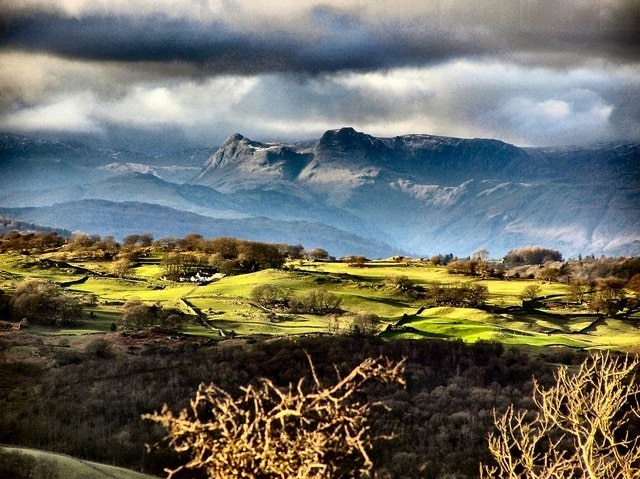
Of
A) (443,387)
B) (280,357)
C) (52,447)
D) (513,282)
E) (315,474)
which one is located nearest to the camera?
(315,474)

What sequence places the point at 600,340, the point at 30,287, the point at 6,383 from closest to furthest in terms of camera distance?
the point at 6,383
the point at 30,287
the point at 600,340

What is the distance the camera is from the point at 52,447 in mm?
23094

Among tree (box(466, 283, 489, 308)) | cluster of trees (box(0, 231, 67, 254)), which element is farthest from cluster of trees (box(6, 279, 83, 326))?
cluster of trees (box(0, 231, 67, 254))

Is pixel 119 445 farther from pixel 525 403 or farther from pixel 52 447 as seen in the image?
pixel 525 403

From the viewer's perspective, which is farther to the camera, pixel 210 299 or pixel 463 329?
pixel 210 299

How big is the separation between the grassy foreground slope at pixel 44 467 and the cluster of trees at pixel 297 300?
6820 cm

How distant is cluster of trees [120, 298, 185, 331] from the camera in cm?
6094

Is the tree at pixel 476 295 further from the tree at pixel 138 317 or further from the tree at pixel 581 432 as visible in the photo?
the tree at pixel 581 432

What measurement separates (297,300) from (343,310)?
6.47 m

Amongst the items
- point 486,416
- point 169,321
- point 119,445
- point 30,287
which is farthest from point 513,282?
point 119,445

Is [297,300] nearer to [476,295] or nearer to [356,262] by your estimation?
[476,295]

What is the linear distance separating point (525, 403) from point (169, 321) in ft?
128

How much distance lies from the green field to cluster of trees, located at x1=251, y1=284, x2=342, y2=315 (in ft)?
5.45

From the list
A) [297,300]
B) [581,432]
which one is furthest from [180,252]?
[581,432]
